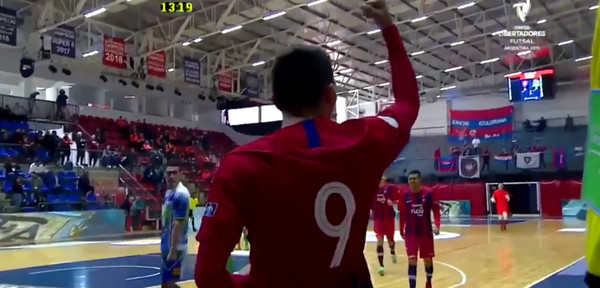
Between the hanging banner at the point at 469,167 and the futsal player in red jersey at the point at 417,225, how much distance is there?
2591 centimetres

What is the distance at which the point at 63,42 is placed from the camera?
22812 mm

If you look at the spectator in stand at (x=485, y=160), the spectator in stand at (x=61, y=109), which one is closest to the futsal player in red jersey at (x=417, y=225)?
the spectator in stand at (x=61, y=109)

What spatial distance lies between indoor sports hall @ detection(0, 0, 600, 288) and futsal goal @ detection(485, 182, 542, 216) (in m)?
0.08

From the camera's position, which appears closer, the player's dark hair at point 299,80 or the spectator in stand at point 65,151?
the player's dark hair at point 299,80

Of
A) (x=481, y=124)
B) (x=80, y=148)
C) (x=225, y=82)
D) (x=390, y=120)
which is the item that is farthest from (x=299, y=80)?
(x=481, y=124)

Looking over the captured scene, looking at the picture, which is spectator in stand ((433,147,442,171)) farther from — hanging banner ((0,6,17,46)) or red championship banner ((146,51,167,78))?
hanging banner ((0,6,17,46))

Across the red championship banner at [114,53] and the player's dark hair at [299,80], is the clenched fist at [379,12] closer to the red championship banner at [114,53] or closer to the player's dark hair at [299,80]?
the player's dark hair at [299,80]

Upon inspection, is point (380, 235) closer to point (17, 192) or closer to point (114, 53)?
point (17, 192)

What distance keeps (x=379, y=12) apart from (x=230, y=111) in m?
40.2

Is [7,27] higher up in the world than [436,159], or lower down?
higher up

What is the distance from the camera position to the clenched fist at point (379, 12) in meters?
2.00

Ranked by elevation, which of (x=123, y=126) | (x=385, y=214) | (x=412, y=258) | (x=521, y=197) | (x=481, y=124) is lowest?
(x=521, y=197)

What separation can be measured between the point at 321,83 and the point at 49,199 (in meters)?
23.4

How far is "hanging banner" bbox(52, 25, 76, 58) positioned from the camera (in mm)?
22594
